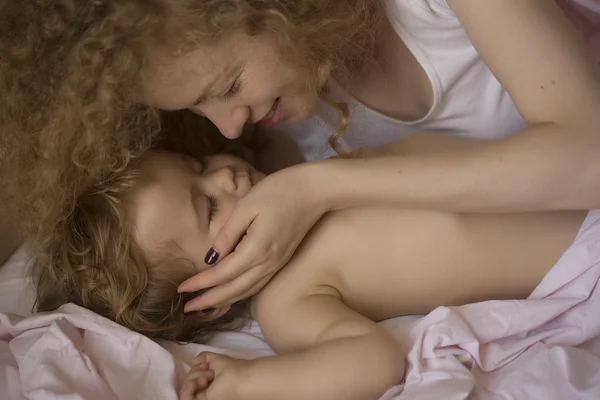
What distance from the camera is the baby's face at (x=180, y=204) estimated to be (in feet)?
3.69

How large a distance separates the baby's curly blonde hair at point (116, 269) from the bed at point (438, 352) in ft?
0.12

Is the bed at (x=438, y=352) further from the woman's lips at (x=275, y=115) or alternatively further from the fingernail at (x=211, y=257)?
the woman's lips at (x=275, y=115)

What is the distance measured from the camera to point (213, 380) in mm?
1049

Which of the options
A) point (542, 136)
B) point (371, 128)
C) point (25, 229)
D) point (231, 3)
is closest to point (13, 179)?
point (25, 229)

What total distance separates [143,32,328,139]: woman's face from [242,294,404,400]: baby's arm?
0.31 metres

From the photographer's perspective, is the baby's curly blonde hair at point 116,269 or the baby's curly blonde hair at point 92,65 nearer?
the baby's curly blonde hair at point 92,65

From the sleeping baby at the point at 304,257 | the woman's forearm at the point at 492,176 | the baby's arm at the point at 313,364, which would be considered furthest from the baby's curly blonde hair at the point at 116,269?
the woman's forearm at the point at 492,176

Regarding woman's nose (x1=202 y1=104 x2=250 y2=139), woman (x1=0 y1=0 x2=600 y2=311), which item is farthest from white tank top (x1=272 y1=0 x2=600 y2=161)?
woman's nose (x1=202 y1=104 x2=250 y2=139)

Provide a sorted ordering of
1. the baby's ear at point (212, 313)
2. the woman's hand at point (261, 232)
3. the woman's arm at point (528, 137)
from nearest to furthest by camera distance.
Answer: the woman's arm at point (528, 137)
the woman's hand at point (261, 232)
the baby's ear at point (212, 313)

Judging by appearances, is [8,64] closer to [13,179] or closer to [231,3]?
[13,179]

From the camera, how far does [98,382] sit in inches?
41.4

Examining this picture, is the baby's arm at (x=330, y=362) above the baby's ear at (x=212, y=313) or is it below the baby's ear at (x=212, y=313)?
above

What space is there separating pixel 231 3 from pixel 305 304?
1.48 feet

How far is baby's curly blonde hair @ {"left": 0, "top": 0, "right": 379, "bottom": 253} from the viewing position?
94cm
